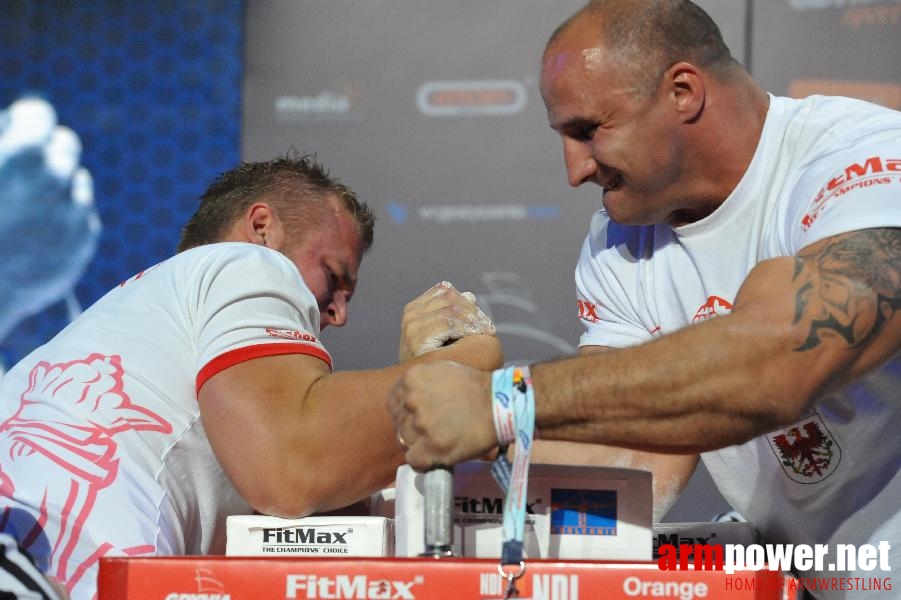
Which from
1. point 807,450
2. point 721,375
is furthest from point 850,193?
point 807,450

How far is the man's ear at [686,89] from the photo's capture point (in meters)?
1.58

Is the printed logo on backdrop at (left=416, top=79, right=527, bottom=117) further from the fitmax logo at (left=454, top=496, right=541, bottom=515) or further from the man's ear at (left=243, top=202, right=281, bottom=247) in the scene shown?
the fitmax logo at (left=454, top=496, right=541, bottom=515)

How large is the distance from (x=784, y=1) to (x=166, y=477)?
2.30 meters

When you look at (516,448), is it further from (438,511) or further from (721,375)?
(721,375)

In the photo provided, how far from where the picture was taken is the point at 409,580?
3.30ft

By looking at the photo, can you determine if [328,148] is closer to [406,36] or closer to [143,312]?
[406,36]

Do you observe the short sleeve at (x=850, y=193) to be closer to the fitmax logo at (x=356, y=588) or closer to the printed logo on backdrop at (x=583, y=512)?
the printed logo on backdrop at (x=583, y=512)

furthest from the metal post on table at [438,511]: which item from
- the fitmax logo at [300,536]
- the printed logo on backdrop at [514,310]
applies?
the printed logo on backdrop at [514,310]

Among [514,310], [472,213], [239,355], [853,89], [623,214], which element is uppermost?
[853,89]

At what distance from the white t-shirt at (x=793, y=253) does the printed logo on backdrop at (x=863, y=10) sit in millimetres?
1466

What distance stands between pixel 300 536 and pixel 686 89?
85 centimetres

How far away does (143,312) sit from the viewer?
1.47m

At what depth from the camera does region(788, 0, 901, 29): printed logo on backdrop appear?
291cm

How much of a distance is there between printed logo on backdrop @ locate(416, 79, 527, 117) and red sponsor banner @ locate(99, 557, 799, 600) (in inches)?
87.4
